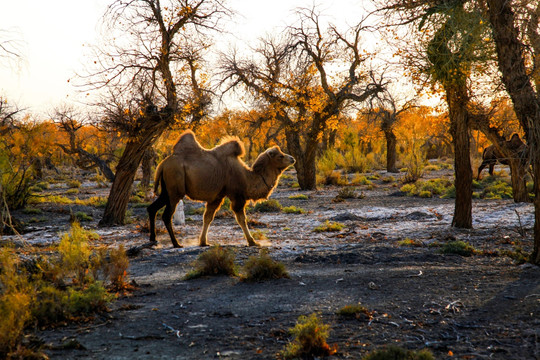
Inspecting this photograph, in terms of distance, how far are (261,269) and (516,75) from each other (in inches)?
173

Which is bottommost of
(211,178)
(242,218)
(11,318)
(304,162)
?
(11,318)

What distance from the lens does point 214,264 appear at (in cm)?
707

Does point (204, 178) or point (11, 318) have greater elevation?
point (204, 178)

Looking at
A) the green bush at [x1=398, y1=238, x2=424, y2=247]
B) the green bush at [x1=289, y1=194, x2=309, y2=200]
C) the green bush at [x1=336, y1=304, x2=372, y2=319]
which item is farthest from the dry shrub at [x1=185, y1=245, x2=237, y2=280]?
the green bush at [x1=289, y1=194, x2=309, y2=200]

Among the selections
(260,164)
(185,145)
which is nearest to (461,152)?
(260,164)

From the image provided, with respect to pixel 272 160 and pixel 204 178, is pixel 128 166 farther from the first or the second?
pixel 272 160

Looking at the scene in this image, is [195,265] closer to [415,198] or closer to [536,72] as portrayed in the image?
[536,72]

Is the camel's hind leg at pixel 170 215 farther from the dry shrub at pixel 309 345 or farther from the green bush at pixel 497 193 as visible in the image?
the green bush at pixel 497 193

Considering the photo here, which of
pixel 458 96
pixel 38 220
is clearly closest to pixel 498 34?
pixel 458 96

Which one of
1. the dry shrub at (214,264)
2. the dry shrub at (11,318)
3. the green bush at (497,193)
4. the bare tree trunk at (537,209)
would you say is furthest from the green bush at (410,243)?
the green bush at (497,193)

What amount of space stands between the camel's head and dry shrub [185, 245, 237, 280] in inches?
131

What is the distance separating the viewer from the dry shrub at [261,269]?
21.7ft

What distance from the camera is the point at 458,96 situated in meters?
10.7

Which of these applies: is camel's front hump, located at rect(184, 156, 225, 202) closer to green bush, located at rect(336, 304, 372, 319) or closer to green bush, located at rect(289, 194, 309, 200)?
green bush, located at rect(336, 304, 372, 319)
